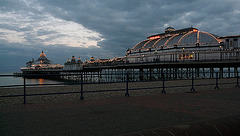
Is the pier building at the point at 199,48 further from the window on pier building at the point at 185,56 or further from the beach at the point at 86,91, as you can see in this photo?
→ the beach at the point at 86,91

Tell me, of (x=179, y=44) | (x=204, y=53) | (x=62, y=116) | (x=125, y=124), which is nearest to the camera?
(x=125, y=124)

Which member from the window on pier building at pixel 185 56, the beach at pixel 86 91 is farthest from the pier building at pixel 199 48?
the beach at pixel 86 91

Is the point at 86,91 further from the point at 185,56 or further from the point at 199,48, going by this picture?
the point at 199,48

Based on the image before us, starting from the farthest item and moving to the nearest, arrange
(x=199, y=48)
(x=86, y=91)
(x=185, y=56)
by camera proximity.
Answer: (x=185, y=56)
(x=199, y=48)
(x=86, y=91)

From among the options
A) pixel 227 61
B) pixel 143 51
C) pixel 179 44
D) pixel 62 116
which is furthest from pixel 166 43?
pixel 62 116

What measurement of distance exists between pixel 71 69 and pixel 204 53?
2862 inches

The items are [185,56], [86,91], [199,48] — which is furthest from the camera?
[185,56]

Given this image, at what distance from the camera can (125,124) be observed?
4.71 m

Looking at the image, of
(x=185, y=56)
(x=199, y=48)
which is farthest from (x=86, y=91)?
(x=199, y=48)

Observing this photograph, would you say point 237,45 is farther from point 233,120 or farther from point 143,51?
point 233,120

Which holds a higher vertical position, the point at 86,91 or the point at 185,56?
the point at 185,56

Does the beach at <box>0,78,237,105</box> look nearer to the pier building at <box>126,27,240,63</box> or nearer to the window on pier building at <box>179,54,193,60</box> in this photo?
the pier building at <box>126,27,240,63</box>

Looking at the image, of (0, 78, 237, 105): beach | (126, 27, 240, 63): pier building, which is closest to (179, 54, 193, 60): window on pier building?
(126, 27, 240, 63): pier building

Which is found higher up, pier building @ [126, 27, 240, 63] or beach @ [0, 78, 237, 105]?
pier building @ [126, 27, 240, 63]
